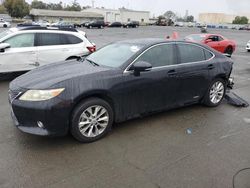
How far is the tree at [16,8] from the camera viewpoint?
286ft

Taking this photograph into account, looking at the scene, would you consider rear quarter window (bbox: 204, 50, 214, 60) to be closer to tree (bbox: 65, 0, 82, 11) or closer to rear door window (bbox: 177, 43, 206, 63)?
rear door window (bbox: 177, 43, 206, 63)

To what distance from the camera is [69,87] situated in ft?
12.2

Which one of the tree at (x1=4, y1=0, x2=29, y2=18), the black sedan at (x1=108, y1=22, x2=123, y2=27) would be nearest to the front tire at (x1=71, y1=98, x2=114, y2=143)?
the black sedan at (x1=108, y1=22, x2=123, y2=27)

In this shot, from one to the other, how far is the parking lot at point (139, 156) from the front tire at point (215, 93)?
725 millimetres

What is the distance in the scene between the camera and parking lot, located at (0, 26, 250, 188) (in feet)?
10.2

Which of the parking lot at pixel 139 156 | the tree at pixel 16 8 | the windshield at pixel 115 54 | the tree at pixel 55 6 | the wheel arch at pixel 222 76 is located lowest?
the parking lot at pixel 139 156

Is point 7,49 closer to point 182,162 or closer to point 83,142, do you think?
point 83,142

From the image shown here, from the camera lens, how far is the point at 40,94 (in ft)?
11.9

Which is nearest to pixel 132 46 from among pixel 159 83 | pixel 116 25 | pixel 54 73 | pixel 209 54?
pixel 159 83

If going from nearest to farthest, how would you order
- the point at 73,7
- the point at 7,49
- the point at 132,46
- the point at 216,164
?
1. the point at 216,164
2. the point at 132,46
3. the point at 7,49
4. the point at 73,7

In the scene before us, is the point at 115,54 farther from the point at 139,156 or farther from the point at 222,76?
the point at 222,76

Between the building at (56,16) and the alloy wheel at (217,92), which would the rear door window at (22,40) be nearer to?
the alloy wheel at (217,92)

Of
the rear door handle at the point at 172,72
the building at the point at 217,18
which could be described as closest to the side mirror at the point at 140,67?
the rear door handle at the point at 172,72

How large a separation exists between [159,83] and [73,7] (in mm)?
125686
